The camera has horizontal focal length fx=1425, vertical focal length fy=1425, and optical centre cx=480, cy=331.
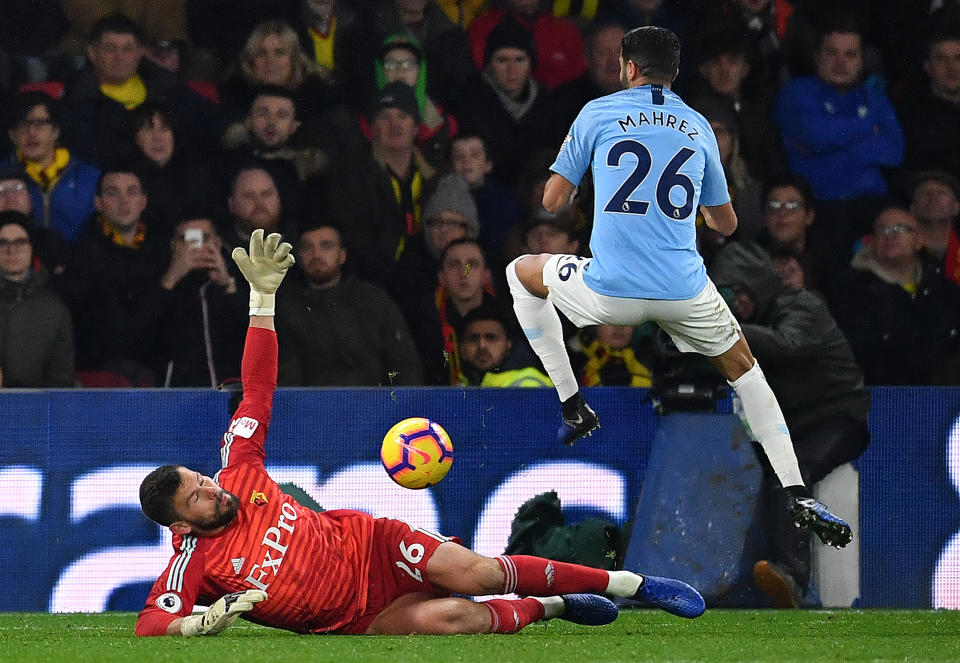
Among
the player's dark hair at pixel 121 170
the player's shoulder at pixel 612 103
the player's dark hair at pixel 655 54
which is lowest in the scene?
the player's shoulder at pixel 612 103

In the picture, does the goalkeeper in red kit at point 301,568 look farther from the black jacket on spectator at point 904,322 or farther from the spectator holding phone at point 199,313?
the black jacket on spectator at point 904,322

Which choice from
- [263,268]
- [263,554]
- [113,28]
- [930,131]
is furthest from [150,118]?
[930,131]

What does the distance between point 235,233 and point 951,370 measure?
4.37 metres

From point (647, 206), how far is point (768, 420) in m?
1.14

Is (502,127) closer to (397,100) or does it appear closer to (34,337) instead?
(397,100)

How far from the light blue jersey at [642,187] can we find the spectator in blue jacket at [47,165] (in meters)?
4.02

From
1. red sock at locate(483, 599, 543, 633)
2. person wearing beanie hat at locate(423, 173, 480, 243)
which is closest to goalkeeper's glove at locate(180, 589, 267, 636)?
red sock at locate(483, 599, 543, 633)

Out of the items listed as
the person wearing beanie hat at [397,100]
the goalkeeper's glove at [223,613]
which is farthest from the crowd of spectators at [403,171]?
the goalkeeper's glove at [223,613]

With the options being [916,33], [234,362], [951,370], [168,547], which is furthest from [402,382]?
[916,33]

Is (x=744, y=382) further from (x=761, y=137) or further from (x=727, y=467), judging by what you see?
(x=761, y=137)

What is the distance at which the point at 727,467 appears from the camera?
24.5 ft

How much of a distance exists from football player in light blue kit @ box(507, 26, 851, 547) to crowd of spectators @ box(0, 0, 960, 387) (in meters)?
2.72

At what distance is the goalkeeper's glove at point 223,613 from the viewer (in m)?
5.02

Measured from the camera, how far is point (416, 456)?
6512 millimetres
